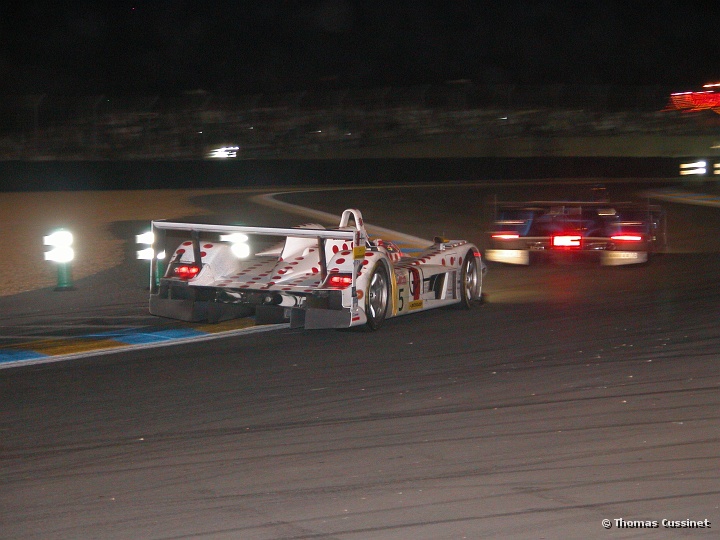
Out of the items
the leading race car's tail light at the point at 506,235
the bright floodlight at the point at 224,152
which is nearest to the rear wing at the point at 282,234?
the leading race car's tail light at the point at 506,235

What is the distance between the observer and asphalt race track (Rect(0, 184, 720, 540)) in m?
4.05

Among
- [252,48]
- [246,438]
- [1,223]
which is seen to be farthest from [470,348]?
[252,48]

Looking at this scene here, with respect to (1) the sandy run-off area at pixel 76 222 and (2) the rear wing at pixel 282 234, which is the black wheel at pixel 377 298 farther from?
(1) the sandy run-off area at pixel 76 222

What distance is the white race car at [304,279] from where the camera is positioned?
8422 millimetres

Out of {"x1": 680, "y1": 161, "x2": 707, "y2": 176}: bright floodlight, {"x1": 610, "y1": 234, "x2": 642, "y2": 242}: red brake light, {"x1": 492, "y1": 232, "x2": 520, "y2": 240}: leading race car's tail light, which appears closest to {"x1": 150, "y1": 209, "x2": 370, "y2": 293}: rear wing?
{"x1": 492, "y1": 232, "x2": 520, "y2": 240}: leading race car's tail light

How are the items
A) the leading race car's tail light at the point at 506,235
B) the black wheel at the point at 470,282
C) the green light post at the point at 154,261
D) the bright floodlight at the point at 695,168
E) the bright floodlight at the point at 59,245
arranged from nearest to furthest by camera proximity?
the green light post at the point at 154,261 → the black wheel at the point at 470,282 → the bright floodlight at the point at 59,245 → the leading race car's tail light at the point at 506,235 → the bright floodlight at the point at 695,168

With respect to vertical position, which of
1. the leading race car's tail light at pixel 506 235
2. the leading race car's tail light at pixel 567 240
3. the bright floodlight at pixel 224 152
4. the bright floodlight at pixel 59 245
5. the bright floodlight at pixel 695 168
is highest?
the bright floodlight at pixel 224 152

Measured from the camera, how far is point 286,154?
37562 millimetres

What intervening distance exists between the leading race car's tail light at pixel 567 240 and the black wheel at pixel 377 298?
208 inches

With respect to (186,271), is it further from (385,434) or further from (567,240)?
(567,240)

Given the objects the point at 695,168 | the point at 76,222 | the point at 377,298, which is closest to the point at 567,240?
the point at 377,298

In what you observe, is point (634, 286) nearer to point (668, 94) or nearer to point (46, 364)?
point (46, 364)

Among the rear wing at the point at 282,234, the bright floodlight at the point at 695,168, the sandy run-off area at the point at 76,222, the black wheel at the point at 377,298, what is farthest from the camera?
the bright floodlight at the point at 695,168

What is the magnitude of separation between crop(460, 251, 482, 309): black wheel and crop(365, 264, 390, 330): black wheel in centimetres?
141
